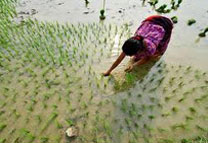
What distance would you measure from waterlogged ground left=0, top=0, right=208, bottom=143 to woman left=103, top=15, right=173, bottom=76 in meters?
0.24

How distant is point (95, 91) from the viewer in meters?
2.94

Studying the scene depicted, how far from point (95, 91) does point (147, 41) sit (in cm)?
105

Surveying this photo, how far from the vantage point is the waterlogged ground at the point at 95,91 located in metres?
2.38

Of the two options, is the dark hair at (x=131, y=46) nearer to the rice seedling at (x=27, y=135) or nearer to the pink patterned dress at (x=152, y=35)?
the pink patterned dress at (x=152, y=35)

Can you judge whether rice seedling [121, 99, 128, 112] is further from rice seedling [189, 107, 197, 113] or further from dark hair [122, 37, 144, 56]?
rice seedling [189, 107, 197, 113]

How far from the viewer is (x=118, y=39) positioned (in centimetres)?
426

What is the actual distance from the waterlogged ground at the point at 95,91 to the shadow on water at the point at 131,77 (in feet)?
0.05

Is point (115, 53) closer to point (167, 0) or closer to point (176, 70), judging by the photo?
point (176, 70)

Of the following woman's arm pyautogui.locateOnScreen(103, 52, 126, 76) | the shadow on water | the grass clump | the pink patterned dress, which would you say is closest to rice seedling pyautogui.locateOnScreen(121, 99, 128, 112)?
the shadow on water

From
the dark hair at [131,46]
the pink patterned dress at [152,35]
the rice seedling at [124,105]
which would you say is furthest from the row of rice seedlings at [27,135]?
the pink patterned dress at [152,35]

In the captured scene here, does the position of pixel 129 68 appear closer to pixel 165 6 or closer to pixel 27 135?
pixel 27 135

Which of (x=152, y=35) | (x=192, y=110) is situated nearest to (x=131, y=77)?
(x=152, y=35)

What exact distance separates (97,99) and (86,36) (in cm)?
194

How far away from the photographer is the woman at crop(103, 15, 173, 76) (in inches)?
106
